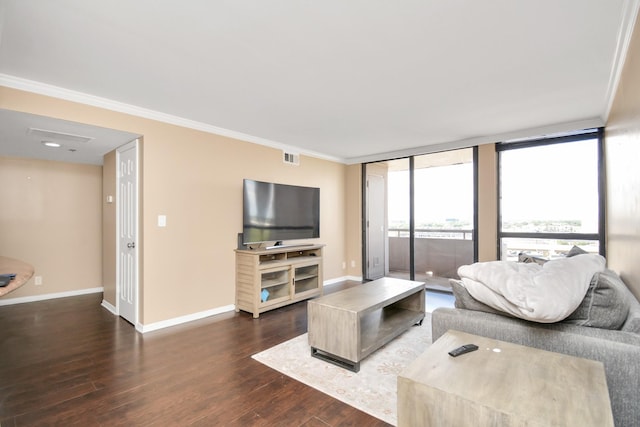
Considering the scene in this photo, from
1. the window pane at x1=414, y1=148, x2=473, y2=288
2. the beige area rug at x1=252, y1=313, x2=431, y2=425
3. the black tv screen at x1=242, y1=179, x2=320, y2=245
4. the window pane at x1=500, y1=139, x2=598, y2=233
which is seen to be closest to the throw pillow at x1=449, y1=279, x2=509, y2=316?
the beige area rug at x1=252, y1=313, x2=431, y2=425

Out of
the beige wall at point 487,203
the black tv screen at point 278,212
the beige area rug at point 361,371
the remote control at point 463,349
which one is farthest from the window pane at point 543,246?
the remote control at point 463,349

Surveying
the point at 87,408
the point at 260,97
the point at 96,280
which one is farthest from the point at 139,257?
the point at 96,280

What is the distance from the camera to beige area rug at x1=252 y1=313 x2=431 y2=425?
2.00 m

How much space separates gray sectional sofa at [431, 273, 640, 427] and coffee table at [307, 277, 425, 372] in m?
0.71

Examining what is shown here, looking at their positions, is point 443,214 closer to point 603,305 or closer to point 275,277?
point 275,277

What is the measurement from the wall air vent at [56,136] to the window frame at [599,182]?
520 centimetres

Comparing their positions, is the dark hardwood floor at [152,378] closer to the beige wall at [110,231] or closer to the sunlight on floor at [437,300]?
the beige wall at [110,231]

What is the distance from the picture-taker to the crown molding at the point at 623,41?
65.8 inches

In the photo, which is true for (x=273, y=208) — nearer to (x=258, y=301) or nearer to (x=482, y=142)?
(x=258, y=301)

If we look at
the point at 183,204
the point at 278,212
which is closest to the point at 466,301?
the point at 278,212

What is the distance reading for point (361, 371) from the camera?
238 cm

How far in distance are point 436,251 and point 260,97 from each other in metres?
3.87

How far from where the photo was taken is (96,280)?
16.5ft

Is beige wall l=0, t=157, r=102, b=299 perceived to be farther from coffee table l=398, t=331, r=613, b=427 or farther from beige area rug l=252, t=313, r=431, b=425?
coffee table l=398, t=331, r=613, b=427
